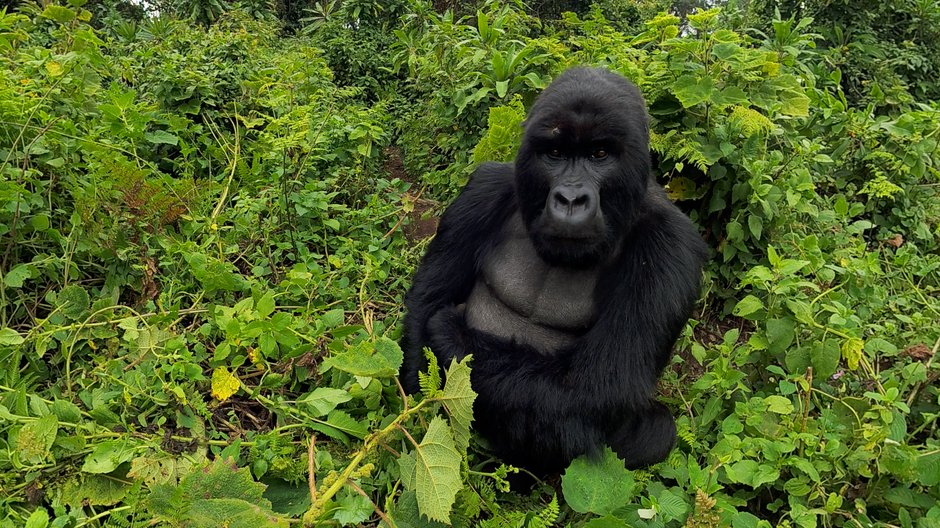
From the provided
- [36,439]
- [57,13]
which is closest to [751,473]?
[36,439]

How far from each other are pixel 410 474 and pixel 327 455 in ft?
1.38

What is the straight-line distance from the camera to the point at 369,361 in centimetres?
222

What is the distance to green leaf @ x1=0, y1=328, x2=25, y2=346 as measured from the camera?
260 centimetres

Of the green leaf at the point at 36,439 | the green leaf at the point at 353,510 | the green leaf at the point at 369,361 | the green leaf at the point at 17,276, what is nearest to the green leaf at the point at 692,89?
the green leaf at the point at 369,361

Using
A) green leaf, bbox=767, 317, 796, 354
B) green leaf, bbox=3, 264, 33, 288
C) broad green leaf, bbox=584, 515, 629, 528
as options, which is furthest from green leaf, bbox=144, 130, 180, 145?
green leaf, bbox=767, 317, 796, 354

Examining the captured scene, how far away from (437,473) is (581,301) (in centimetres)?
111

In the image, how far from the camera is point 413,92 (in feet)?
23.1

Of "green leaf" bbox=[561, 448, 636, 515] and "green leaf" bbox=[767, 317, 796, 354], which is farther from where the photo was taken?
"green leaf" bbox=[767, 317, 796, 354]

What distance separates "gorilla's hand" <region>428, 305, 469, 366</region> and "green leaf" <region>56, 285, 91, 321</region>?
5.62 ft

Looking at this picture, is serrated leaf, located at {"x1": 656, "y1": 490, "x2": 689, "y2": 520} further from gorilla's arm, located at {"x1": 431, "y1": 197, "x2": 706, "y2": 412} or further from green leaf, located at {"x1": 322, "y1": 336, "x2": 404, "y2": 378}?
green leaf, located at {"x1": 322, "y1": 336, "x2": 404, "y2": 378}

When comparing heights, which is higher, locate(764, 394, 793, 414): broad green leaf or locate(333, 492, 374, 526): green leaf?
locate(333, 492, 374, 526): green leaf

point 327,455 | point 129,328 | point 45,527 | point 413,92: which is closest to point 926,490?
point 327,455

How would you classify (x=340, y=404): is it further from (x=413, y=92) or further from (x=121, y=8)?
(x=121, y=8)

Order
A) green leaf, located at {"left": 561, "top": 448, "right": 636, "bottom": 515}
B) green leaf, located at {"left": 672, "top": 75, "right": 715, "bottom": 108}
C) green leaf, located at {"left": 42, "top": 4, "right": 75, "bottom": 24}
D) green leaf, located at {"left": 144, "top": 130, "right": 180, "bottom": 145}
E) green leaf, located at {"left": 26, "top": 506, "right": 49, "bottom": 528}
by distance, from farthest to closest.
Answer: green leaf, located at {"left": 144, "top": 130, "right": 180, "bottom": 145} → green leaf, located at {"left": 42, "top": 4, "right": 75, "bottom": 24} → green leaf, located at {"left": 672, "top": 75, "right": 715, "bottom": 108} → green leaf, located at {"left": 561, "top": 448, "right": 636, "bottom": 515} → green leaf, located at {"left": 26, "top": 506, "right": 49, "bottom": 528}
